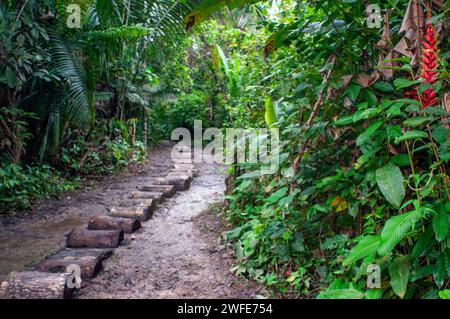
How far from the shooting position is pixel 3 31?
14.2ft

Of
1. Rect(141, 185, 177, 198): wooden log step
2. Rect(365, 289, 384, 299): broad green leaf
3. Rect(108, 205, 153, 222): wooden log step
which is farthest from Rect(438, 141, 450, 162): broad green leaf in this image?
Rect(141, 185, 177, 198): wooden log step

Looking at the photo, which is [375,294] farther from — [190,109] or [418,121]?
[190,109]

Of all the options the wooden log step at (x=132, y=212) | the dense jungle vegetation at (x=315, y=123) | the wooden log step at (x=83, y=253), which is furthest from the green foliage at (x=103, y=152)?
the wooden log step at (x=83, y=253)

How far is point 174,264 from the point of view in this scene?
10.3 ft

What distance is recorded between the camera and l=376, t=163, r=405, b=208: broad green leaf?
156 centimetres

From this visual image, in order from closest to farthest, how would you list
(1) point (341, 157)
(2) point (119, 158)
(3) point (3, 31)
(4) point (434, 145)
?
1. (4) point (434, 145)
2. (1) point (341, 157)
3. (3) point (3, 31)
4. (2) point (119, 158)

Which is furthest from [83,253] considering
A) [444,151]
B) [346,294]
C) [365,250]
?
[444,151]

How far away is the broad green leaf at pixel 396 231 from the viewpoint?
4.54ft

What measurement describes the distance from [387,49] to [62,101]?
4.77 m

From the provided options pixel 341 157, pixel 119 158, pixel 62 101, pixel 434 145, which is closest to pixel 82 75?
pixel 62 101

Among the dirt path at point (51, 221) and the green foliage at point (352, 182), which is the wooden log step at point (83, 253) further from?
the green foliage at point (352, 182)

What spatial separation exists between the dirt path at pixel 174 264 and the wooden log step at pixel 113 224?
101mm

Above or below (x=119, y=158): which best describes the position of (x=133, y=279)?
below

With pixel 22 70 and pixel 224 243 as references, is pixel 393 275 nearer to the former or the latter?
pixel 224 243
